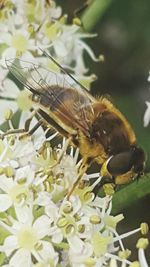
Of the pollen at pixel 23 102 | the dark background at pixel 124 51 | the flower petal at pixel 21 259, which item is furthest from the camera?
the dark background at pixel 124 51

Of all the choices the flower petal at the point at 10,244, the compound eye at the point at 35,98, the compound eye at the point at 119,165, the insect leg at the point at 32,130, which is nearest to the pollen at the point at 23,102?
the insect leg at the point at 32,130

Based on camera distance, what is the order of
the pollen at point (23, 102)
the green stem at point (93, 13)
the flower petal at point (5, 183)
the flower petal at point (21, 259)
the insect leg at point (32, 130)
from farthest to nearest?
the green stem at point (93, 13)
the pollen at point (23, 102)
the insect leg at point (32, 130)
the flower petal at point (5, 183)
the flower petal at point (21, 259)

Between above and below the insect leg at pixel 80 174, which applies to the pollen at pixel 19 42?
above

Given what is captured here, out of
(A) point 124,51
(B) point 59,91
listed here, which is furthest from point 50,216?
(A) point 124,51

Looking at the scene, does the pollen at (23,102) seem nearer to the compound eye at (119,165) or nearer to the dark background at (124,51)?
the compound eye at (119,165)

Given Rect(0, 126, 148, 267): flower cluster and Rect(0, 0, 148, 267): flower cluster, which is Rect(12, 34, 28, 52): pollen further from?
Rect(0, 126, 148, 267): flower cluster

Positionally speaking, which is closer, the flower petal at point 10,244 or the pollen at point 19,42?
the flower petal at point 10,244

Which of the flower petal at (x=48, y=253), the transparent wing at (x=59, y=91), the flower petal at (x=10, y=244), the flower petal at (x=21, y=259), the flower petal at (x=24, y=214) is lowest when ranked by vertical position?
the flower petal at (x=48, y=253)
